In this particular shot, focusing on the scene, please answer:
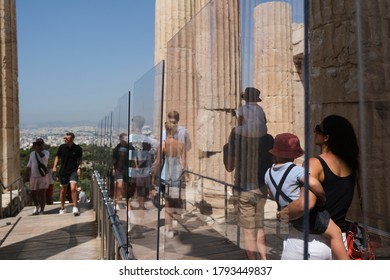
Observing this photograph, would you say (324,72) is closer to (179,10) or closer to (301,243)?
(301,243)

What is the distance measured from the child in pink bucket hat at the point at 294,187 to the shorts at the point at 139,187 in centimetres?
164

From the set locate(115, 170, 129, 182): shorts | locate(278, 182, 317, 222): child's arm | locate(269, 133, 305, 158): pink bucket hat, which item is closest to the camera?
locate(278, 182, 317, 222): child's arm

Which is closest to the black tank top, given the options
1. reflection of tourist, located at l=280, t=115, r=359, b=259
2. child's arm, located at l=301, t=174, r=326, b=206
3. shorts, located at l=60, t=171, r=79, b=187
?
reflection of tourist, located at l=280, t=115, r=359, b=259

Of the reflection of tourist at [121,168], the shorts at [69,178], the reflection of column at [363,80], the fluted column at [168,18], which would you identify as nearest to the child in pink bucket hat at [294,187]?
the reflection of column at [363,80]

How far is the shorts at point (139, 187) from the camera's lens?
13.2 feet

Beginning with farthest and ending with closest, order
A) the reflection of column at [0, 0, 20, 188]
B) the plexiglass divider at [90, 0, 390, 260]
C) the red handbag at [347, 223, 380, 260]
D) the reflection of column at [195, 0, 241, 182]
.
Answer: the reflection of column at [0, 0, 20, 188], the reflection of column at [195, 0, 241, 182], the plexiglass divider at [90, 0, 390, 260], the red handbag at [347, 223, 380, 260]

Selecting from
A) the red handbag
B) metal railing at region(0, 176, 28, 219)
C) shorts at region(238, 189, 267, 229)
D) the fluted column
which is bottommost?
metal railing at region(0, 176, 28, 219)

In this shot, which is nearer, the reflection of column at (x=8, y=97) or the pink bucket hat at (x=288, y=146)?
the pink bucket hat at (x=288, y=146)

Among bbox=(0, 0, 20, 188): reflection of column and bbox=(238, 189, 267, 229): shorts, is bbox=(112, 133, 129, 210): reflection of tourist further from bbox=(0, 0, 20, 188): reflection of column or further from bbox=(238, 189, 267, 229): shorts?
bbox=(0, 0, 20, 188): reflection of column

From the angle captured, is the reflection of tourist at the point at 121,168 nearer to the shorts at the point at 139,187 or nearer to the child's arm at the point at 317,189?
the shorts at the point at 139,187

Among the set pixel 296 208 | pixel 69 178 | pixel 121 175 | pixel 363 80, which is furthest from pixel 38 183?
pixel 363 80

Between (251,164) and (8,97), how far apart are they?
1035 cm

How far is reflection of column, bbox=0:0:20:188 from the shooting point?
11.5 metres

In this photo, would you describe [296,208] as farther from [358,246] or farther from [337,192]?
[358,246]
